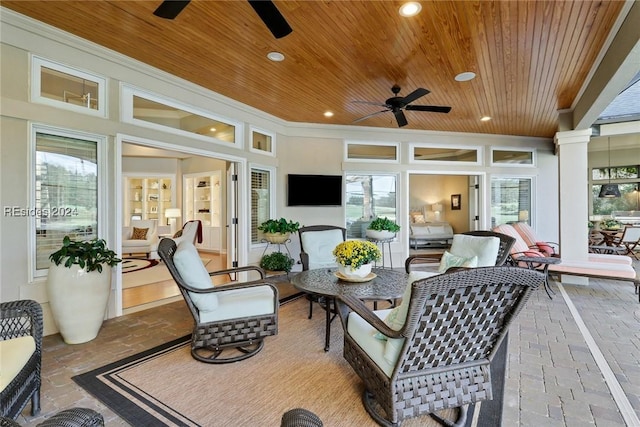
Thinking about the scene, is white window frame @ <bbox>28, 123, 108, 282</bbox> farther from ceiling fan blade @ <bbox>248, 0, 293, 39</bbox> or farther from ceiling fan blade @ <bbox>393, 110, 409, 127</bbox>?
ceiling fan blade @ <bbox>393, 110, 409, 127</bbox>

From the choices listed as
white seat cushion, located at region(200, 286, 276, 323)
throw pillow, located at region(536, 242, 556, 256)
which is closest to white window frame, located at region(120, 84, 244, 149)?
white seat cushion, located at region(200, 286, 276, 323)

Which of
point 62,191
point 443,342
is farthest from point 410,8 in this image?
point 62,191

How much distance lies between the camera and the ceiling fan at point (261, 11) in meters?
1.91

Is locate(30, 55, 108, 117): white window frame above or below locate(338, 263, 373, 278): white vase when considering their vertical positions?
above

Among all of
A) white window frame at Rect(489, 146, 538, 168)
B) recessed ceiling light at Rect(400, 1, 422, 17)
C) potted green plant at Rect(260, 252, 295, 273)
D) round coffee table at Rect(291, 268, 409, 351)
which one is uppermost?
recessed ceiling light at Rect(400, 1, 422, 17)

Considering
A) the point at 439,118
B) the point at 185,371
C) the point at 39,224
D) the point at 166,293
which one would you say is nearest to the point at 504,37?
the point at 439,118

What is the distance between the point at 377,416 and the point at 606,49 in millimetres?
4285

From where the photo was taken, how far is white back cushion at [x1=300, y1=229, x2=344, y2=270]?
4.24m

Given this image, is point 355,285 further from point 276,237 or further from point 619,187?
point 619,187

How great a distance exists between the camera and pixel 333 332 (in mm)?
3066

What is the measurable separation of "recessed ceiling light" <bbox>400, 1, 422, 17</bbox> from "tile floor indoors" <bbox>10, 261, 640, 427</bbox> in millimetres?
3074

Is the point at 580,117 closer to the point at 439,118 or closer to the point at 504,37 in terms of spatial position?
the point at 439,118

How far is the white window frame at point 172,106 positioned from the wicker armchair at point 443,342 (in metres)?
3.55

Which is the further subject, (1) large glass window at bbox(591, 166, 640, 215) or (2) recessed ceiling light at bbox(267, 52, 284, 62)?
(1) large glass window at bbox(591, 166, 640, 215)
